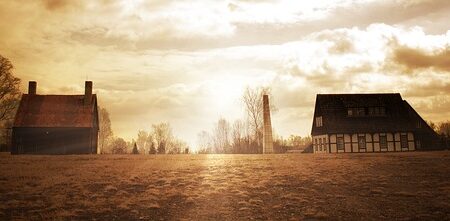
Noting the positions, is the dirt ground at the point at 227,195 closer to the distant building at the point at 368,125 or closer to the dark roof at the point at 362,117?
the distant building at the point at 368,125

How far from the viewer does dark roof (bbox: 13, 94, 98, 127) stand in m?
47.1

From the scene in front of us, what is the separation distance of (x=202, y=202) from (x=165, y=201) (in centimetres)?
138

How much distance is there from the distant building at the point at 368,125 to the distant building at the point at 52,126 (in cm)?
2990

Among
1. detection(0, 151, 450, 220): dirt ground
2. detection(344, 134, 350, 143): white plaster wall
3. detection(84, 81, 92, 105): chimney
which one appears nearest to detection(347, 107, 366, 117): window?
detection(344, 134, 350, 143): white plaster wall

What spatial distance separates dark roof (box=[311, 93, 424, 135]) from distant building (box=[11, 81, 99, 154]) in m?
30.0

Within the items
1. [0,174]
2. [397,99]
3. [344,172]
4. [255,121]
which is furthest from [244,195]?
[255,121]

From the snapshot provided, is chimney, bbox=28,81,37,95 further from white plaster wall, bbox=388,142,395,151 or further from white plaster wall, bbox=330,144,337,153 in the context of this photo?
white plaster wall, bbox=388,142,395,151

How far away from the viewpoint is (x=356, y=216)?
40.2 ft

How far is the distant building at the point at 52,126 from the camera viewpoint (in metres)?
46.3

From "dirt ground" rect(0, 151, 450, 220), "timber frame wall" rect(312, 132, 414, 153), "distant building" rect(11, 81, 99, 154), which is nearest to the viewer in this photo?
"dirt ground" rect(0, 151, 450, 220)

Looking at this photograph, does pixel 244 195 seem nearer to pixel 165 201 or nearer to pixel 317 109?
pixel 165 201

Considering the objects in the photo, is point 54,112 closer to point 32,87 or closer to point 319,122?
point 32,87

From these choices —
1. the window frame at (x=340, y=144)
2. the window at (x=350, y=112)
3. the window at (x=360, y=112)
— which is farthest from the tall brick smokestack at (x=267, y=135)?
the window at (x=360, y=112)

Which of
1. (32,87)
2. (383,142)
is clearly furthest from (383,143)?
(32,87)
